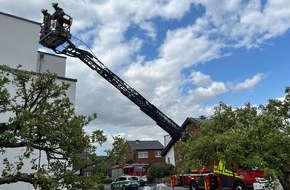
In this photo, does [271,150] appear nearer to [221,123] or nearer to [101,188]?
[221,123]

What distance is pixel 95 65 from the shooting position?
2456 centimetres

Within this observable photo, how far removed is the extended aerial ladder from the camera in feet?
66.2

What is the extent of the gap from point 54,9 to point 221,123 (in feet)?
44.0

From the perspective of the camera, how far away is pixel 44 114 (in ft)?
22.6

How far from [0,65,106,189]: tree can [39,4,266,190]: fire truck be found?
934 cm

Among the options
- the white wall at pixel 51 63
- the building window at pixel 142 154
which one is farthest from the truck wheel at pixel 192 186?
the building window at pixel 142 154

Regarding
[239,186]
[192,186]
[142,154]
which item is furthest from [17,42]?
[142,154]

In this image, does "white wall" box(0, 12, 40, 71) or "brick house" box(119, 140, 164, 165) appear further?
"brick house" box(119, 140, 164, 165)

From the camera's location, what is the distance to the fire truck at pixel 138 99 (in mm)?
18422

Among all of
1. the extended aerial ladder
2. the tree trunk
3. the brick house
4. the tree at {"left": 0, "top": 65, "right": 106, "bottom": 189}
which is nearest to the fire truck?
the extended aerial ladder

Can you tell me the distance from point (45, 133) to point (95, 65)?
59.7ft

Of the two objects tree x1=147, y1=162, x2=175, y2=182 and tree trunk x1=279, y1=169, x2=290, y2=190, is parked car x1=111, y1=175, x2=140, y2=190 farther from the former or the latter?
tree trunk x1=279, y1=169, x2=290, y2=190

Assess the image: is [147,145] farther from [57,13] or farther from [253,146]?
[253,146]

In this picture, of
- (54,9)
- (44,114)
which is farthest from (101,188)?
(54,9)
